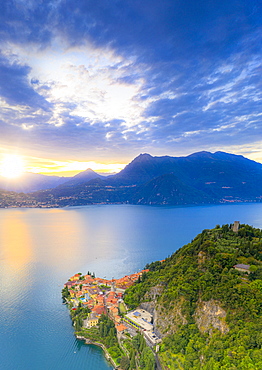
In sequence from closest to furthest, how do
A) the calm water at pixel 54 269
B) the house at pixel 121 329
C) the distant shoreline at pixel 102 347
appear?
1. the distant shoreline at pixel 102 347
2. the calm water at pixel 54 269
3. the house at pixel 121 329

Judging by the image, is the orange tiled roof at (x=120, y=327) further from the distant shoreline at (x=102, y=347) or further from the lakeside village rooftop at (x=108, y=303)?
the distant shoreline at (x=102, y=347)

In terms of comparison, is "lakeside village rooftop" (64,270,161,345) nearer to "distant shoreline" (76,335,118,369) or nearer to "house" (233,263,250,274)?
"distant shoreline" (76,335,118,369)

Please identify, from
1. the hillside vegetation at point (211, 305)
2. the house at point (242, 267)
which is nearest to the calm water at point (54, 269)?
the hillside vegetation at point (211, 305)

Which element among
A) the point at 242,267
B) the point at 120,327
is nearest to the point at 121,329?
the point at 120,327

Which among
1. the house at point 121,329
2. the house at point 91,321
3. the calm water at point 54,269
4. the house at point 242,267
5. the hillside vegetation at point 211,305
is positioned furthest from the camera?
the house at point 91,321

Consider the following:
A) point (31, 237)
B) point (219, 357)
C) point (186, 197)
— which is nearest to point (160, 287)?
point (219, 357)

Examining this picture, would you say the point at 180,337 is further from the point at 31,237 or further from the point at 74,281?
the point at 31,237

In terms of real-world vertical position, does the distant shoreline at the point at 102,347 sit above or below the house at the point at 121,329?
below

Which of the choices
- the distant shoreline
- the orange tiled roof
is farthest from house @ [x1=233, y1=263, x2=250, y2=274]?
the distant shoreline
